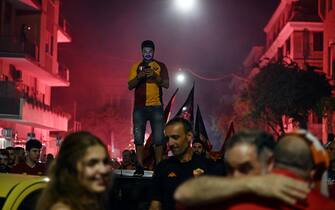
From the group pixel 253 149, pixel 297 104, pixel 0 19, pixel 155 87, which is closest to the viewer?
pixel 253 149

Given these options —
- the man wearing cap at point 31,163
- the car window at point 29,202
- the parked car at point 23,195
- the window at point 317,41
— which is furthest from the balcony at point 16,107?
the window at point 317,41

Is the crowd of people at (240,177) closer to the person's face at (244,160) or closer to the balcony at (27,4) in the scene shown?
the person's face at (244,160)

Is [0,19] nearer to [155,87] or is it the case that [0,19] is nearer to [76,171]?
[155,87]

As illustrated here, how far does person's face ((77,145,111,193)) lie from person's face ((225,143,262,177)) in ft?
2.54

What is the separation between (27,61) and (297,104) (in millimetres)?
17950

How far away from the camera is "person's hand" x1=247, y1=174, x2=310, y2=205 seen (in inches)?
112

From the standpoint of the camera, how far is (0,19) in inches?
1383

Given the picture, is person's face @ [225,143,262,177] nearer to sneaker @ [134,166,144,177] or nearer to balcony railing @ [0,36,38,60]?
sneaker @ [134,166,144,177]

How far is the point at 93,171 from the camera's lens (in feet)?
11.3

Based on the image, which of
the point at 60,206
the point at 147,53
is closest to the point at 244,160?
the point at 60,206

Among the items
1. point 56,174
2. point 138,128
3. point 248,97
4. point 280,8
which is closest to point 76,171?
point 56,174

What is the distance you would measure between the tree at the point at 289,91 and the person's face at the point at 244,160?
36.2 m

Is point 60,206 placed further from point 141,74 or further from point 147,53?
point 147,53

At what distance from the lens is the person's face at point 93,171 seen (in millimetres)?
3426
